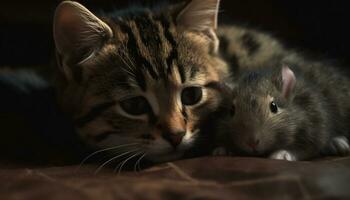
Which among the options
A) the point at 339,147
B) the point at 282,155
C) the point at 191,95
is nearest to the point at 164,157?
the point at 191,95

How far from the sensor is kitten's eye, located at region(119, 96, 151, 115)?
1.52 m

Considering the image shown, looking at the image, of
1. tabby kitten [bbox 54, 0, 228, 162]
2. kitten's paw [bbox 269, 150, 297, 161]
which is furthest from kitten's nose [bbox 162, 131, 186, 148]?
kitten's paw [bbox 269, 150, 297, 161]

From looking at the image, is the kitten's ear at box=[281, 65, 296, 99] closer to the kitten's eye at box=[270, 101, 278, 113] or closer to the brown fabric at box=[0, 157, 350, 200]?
the kitten's eye at box=[270, 101, 278, 113]

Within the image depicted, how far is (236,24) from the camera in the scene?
211cm

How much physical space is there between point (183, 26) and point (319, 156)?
0.59 metres

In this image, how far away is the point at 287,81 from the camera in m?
1.61

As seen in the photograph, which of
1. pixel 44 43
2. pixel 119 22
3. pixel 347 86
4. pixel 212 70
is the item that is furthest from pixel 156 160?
pixel 44 43

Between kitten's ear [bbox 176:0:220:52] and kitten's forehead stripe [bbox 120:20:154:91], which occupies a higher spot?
kitten's ear [bbox 176:0:220:52]

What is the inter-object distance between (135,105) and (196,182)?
0.36m

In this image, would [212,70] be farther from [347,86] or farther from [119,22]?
[347,86]

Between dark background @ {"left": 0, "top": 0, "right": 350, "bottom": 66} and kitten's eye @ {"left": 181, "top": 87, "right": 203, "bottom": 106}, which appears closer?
kitten's eye @ {"left": 181, "top": 87, "right": 203, "bottom": 106}

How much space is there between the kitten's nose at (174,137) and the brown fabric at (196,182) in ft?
0.20

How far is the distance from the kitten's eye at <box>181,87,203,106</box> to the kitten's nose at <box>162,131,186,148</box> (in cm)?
15

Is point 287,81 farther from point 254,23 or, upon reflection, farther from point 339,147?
point 254,23
